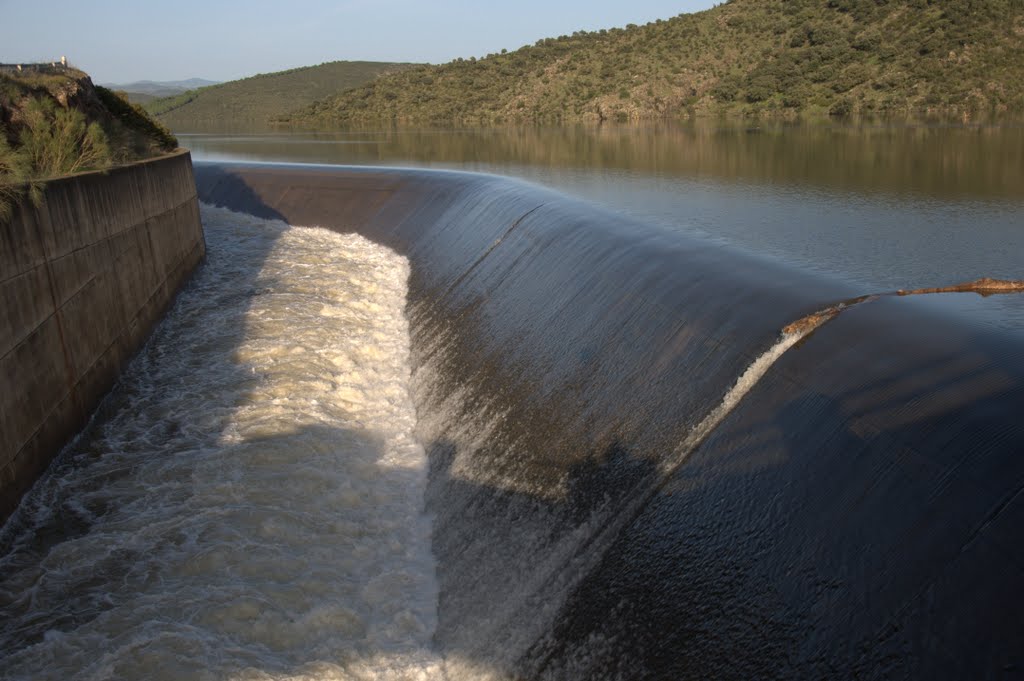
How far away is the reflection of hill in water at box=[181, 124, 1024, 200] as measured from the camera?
64.4 ft

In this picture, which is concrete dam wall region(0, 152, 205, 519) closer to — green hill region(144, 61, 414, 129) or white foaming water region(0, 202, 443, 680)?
white foaming water region(0, 202, 443, 680)

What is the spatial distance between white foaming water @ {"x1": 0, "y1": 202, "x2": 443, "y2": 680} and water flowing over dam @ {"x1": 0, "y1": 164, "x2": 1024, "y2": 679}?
1.2 inches

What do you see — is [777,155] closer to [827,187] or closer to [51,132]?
[827,187]

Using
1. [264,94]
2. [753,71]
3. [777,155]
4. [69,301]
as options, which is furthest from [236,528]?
[264,94]

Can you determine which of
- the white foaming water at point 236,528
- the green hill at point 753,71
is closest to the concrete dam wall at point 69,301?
the white foaming water at point 236,528

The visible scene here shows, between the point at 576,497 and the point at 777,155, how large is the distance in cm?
2340

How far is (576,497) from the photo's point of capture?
20.8 ft

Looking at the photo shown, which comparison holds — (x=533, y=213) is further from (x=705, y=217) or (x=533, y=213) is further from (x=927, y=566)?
(x=927, y=566)

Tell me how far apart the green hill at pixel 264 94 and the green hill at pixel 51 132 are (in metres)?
102

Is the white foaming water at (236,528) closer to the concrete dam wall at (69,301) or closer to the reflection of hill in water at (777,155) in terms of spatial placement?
the concrete dam wall at (69,301)

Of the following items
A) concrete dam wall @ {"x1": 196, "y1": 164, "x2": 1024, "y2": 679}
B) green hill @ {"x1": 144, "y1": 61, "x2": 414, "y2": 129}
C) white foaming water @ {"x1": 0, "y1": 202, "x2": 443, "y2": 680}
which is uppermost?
green hill @ {"x1": 144, "y1": 61, "x2": 414, "y2": 129}

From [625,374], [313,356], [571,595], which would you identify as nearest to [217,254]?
[313,356]

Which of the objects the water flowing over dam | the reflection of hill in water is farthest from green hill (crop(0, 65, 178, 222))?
the reflection of hill in water

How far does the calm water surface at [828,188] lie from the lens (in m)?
12.0
